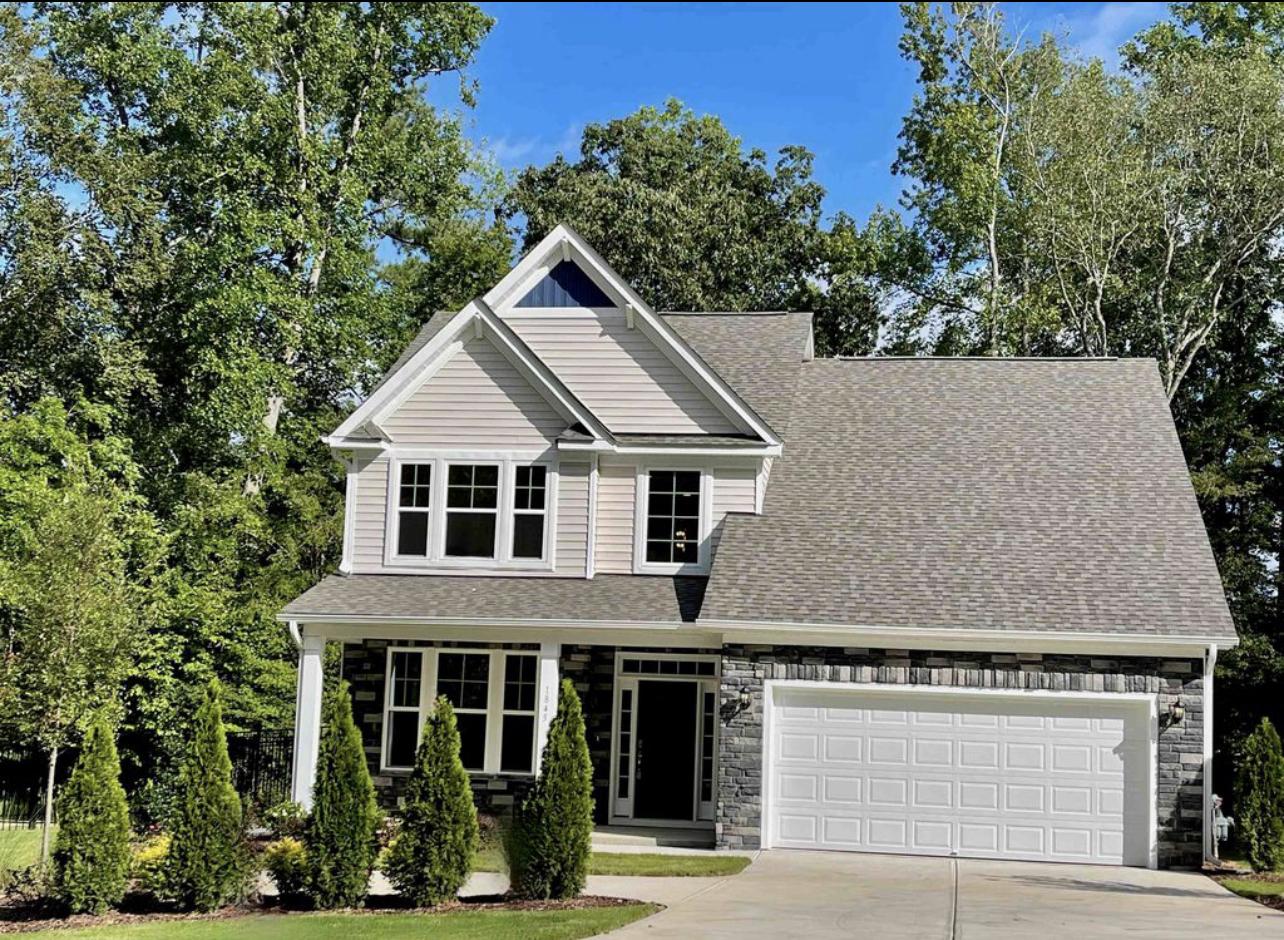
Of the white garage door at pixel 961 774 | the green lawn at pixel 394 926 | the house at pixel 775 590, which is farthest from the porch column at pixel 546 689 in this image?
the green lawn at pixel 394 926

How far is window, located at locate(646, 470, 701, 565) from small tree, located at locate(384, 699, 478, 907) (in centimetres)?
721

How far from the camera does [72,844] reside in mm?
12953

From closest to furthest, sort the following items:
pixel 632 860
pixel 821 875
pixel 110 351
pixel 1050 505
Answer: pixel 821 875, pixel 632 860, pixel 1050 505, pixel 110 351

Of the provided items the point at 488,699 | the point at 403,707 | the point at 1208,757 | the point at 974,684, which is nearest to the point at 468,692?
the point at 488,699

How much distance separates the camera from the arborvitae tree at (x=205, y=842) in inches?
509

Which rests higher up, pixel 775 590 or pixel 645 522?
pixel 645 522

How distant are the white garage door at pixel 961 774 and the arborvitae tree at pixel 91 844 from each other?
7.80m

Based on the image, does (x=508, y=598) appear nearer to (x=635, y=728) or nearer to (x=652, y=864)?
(x=635, y=728)

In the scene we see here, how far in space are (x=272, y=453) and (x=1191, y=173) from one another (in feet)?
65.8

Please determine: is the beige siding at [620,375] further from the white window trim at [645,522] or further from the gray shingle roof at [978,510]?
the gray shingle roof at [978,510]

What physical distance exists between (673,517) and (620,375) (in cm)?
231

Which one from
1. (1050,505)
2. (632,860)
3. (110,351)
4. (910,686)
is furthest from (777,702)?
(110,351)

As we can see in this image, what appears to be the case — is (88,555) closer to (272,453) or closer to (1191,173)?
(272,453)

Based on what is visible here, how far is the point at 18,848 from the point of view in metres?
17.8
